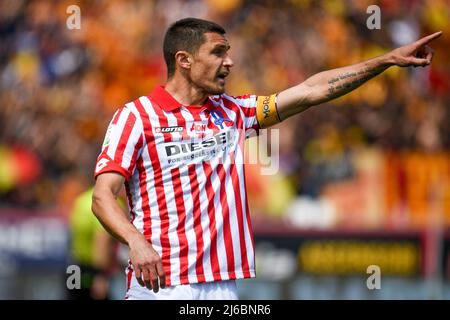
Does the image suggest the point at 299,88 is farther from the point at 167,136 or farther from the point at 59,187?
the point at 59,187

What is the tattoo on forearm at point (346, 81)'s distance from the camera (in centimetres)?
618

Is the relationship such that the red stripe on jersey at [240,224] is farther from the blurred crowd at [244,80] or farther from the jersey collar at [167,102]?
the blurred crowd at [244,80]

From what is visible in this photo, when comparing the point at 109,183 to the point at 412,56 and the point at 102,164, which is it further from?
the point at 412,56

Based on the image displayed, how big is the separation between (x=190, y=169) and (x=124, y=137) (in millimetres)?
413

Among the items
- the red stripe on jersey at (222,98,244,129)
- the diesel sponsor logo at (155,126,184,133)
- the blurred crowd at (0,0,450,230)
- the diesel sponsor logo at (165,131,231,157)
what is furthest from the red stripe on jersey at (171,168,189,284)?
the blurred crowd at (0,0,450,230)

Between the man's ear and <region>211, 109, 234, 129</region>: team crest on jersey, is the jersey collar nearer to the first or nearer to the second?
<region>211, 109, 234, 129</region>: team crest on jersey

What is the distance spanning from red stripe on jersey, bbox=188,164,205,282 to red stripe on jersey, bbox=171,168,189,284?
0.20 ft

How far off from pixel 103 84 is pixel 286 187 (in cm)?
361

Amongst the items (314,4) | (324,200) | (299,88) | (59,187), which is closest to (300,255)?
(324,200)

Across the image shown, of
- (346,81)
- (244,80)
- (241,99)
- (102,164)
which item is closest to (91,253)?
(241,99)

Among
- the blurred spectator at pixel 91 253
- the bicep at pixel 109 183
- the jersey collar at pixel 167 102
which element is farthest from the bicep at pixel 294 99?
the blurred spectator at pixel 91 253

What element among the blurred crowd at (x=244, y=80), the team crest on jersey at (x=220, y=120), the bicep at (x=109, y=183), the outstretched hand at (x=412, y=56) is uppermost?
the blurred crowd at (x=244, y=80)

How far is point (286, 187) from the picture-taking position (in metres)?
14.4

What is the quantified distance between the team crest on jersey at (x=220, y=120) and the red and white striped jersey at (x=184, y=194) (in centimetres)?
6
